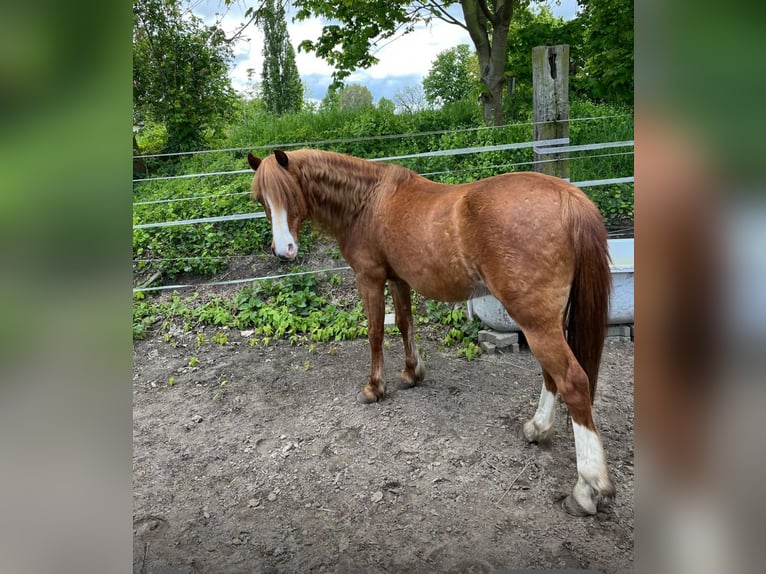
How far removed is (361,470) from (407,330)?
3.43 feet

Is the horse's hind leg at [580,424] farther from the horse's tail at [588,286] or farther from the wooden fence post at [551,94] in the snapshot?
the wooden fence post at [551,94]

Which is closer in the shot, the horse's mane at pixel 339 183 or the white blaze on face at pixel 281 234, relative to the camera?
the white blaze on face at pixel 281 234

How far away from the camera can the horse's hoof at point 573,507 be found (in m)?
1.59

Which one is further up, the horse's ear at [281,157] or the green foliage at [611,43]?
the green foliage at [611,43]

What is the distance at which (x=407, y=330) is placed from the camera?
2.79 meters

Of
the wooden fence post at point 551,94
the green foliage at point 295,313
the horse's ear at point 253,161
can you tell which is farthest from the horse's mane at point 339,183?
the wooden fence post at point 551,94

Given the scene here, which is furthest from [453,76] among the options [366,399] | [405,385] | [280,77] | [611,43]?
[366,399]

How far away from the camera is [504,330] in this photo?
10.1 ft

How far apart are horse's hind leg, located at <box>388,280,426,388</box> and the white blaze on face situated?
32.9 inches

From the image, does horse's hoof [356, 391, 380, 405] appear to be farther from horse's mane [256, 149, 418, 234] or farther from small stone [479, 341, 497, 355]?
horse's mane [256, 149, 418, 234]

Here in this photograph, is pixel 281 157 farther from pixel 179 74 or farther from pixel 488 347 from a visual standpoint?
pixel 488 347

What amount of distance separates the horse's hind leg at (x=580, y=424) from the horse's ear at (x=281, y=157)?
159 centimetres

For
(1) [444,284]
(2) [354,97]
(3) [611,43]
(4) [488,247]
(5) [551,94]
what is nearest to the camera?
(4) [488,247]
